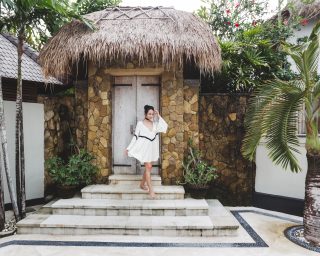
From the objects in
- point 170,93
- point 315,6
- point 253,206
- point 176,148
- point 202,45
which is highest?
point 315,6

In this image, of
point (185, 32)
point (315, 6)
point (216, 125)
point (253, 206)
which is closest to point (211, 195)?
point (253, 206)

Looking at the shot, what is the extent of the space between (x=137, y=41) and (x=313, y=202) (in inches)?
150

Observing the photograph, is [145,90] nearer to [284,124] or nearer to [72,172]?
[72,172]

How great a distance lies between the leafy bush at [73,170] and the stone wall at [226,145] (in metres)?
2.31

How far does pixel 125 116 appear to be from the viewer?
646 centimetres

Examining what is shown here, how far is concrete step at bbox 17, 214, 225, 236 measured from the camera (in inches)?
182

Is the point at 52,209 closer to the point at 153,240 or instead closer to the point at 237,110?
the point at 153,240

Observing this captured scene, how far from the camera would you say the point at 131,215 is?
5.12 m

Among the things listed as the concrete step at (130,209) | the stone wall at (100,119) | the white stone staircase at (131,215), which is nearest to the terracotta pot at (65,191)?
the white stone staircase at (131,215)

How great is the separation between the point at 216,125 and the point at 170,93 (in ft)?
3.78

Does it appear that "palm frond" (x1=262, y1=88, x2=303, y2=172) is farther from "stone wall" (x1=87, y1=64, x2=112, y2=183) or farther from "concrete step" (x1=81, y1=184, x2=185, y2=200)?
"stone wall" (x1=87, y1=64, x2=112, y2=183)

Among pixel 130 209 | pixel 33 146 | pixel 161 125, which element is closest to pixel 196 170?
pixel 161 125

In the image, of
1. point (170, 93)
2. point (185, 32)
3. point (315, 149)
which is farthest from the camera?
point (170, 93)

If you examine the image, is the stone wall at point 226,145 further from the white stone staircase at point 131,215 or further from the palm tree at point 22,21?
the palm tree at point 22,21
